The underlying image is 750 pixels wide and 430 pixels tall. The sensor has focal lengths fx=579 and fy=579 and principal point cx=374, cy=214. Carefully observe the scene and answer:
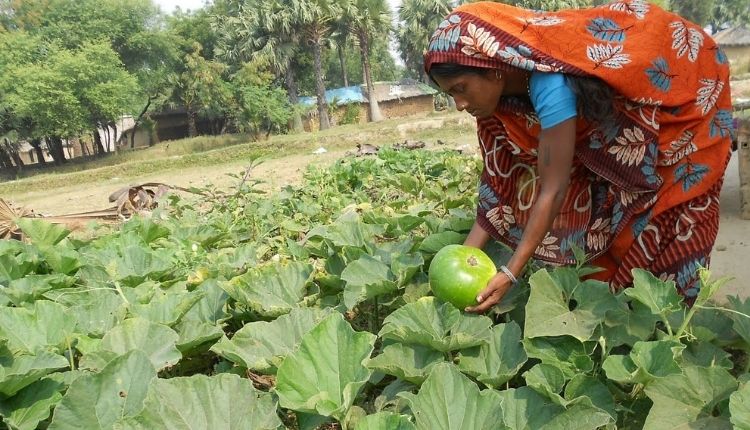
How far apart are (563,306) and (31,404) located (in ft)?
5.40

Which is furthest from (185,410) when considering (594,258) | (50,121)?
(50,121)

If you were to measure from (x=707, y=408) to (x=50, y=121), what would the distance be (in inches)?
1390

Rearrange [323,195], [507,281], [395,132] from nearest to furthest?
[507,281] → [323,195] → [395,132]

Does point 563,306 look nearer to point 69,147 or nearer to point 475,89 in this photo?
point 475,89

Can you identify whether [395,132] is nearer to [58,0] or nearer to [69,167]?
[69,167]

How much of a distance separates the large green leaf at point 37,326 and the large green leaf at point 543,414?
1.46 m

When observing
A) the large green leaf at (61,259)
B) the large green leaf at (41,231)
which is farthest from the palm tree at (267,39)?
the large green leaf at (61,259)

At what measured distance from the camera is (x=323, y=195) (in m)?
5.61

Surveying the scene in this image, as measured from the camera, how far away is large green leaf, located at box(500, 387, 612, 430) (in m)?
1.41

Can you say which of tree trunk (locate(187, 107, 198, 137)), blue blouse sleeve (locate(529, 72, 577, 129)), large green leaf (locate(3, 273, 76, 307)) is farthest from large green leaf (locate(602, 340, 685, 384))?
tree trunk (locate(187, 107, 198, 137))

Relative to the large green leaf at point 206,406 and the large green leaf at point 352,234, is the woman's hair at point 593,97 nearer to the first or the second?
the large green leaf at point 352,234

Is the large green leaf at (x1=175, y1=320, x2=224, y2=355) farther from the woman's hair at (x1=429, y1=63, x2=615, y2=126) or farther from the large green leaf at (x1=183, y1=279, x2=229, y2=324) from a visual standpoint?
the woman's hair at (x1=429, y1=63, x2=615, y2=126)

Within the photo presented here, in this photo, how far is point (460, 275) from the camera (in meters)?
2.02

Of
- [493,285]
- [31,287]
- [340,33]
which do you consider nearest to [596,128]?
[493,285]
